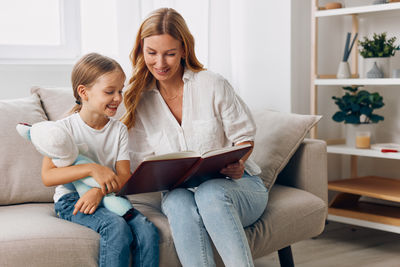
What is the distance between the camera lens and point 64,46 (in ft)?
8.52

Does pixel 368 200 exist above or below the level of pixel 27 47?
below

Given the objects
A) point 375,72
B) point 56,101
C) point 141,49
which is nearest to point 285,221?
point 141,49

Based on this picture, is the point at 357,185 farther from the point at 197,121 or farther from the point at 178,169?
the point at 178,169

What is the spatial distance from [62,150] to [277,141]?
883mm

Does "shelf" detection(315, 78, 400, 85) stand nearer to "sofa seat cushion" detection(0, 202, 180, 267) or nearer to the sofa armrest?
the sofa armrest

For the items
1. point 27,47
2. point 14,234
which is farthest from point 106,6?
point 14,234

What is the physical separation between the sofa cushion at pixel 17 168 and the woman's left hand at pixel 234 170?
2.24ft

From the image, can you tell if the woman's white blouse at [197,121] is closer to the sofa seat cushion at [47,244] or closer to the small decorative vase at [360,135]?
the sofa seat cushion at [47,244]

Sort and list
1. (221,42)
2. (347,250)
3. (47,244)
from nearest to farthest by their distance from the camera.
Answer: (47,244), (347,250), (221,42)

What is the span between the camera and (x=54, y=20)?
2.60 m

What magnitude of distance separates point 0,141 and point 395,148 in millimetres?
1796

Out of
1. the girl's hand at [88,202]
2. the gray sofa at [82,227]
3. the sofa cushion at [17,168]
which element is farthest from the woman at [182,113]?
the sofa cushion at [17,168]

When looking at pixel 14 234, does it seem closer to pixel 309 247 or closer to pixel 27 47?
pixel 27 47

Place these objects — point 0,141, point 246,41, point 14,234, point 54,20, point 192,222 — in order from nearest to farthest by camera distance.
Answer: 1. point 14,234
2. point 192,222
3. point 0,141
4. point 54,20
5. point 246,41
